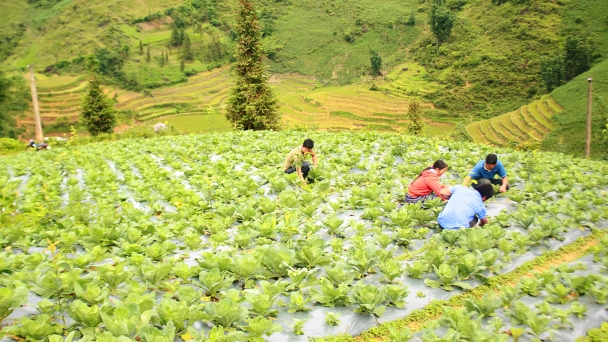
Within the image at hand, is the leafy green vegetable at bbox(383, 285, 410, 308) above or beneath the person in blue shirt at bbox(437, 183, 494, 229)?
beneath

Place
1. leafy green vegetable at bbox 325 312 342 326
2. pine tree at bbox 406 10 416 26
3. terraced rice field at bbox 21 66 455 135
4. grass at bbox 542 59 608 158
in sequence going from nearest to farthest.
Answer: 1. leafy green vegetable at bbox 325 312 342 326
2. grass at bbox 542 59 608 158
3. terraced rice field at bbox 21 66 455 135
4. pine tree at bbox 406 10 416 26

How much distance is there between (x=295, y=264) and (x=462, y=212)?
2.74m

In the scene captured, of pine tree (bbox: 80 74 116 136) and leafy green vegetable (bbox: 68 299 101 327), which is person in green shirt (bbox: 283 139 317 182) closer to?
leafy green vegetable (bbox: 68 299 101 327)

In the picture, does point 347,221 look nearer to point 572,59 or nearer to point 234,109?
point 234,109

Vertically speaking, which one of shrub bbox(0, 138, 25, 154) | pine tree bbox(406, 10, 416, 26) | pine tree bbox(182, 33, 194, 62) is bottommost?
shrub bbox(0, 138, 25, 154)

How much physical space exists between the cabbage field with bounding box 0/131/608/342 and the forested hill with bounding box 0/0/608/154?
5555 centimetres

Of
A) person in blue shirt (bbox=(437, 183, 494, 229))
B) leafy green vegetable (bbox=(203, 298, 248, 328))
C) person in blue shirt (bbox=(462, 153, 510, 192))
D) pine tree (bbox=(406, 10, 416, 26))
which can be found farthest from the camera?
pine tree (bbox=(406, 10, 416, 26))

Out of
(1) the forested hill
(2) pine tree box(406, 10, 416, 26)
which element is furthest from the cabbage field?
(2) pine tree box(406, 10, 416, 26)

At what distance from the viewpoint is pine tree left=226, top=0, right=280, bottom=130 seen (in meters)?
24.7

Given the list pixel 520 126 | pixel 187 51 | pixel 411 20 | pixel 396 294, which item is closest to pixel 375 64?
pixel 411 20

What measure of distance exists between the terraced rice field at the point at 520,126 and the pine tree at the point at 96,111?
36810mm

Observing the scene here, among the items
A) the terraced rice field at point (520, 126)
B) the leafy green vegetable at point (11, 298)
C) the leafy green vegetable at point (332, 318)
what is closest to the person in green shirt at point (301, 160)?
the leafy green vegetable at point (332, 318)

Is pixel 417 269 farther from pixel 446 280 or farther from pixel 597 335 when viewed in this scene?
pixel 597 335

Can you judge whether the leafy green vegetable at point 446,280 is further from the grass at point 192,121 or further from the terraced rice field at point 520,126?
the grass at point 192,121
